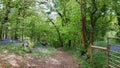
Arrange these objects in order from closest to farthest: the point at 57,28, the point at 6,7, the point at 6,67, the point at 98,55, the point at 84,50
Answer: the point at 6,67 < the point at 98,55 < the point at 84,50 < the point at 6,7 < the point at 57,28

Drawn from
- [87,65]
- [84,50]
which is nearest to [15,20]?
[84,50]

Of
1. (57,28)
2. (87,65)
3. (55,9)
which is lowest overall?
(87,65)

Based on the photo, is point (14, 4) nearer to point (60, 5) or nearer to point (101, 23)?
point (101, 23)

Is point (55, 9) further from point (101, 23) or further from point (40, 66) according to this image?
point (40, 66)

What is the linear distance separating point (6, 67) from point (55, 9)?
21078mm

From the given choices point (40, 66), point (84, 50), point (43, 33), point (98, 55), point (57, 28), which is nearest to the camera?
point (40, 66)

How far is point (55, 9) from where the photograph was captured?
99.4ft

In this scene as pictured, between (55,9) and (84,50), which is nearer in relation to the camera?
(84,50)

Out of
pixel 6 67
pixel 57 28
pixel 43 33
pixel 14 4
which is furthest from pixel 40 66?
pixel 43 33

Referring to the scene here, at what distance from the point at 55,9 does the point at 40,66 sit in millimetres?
19261

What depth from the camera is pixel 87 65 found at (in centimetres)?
1256

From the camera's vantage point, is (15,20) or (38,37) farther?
(38,37)

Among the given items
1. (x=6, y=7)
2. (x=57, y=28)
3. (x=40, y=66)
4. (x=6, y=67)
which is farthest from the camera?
(x=57, y=28)

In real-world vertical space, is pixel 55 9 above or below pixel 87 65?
above
